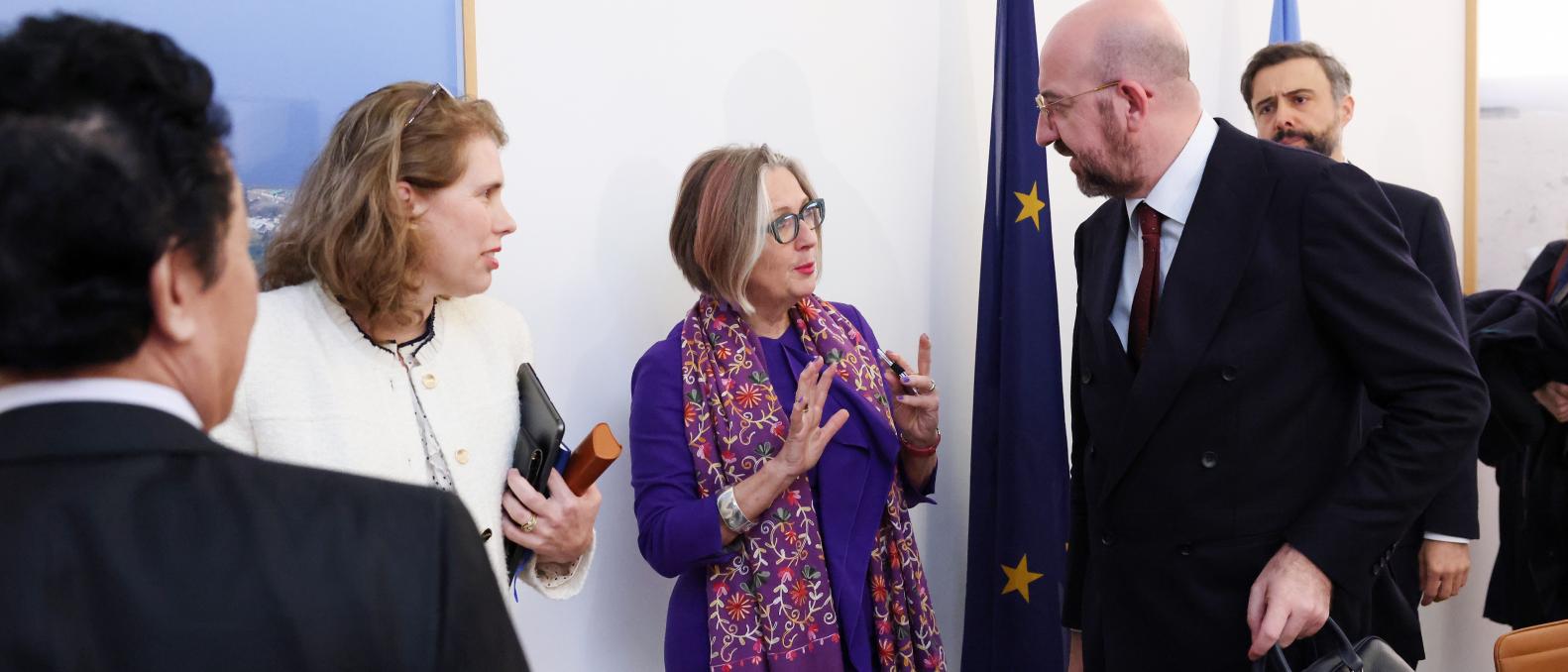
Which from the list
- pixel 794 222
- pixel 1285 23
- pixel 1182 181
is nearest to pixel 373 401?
pixel 794 222

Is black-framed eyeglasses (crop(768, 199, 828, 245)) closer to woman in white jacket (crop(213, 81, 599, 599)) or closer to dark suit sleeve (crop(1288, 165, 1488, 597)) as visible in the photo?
woman in white jacket (crop(213, 81, 599, 599))

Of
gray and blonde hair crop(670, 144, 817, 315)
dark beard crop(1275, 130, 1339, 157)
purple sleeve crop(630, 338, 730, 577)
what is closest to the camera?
purple sleeve crop(630, 338, 730, 577)

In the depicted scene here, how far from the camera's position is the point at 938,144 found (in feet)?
12.1

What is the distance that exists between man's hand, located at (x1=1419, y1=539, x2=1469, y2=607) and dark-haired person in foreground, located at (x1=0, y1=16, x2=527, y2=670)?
7.57 feet

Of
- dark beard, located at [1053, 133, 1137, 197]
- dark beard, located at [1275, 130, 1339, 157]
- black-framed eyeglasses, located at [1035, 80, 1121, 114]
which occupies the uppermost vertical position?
black-framed eyeglasses, located at [1035, 80, 1121, 114]

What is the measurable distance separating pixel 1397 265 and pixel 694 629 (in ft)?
4.80

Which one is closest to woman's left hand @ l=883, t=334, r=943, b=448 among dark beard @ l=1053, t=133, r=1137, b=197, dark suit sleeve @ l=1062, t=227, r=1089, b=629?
dark suit sleeve @ l=1062, t=227, r=1089, b=629

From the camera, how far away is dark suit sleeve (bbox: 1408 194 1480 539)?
2.54 m

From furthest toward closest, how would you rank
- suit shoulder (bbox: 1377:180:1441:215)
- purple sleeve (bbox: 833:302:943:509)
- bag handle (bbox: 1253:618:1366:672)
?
purple sleeve (bbox: 833:302:943:509) < suit shoulder (bbox: 1377:180:1441:215) < bag handle (bbox: 1253:618:1366:672)

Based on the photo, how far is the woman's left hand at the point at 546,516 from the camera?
1.97 metres

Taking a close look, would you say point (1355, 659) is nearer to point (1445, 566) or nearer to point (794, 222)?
point (1445, 566)

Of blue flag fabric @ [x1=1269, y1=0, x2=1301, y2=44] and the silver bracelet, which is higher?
blue flag fabric @ [x1=1269, y1=0, x2=1301, y2=44]

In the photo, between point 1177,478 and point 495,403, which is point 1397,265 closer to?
point 1177,478

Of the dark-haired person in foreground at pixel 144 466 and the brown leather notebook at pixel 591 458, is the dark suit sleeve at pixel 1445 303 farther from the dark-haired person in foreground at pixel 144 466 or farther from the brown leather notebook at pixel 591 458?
the dark-haired person in foreground at pixel 144 466
